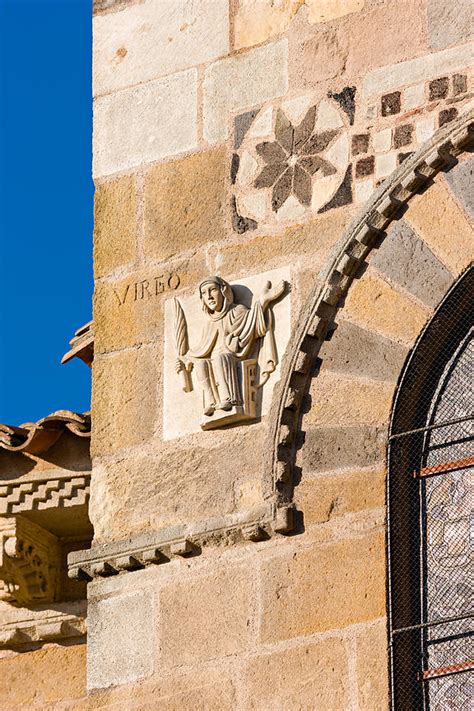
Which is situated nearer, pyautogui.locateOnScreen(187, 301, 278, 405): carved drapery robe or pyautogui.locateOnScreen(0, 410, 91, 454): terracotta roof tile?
pyautogui.locateOnScreen(187, 301, 278, 405): carved drapery robe

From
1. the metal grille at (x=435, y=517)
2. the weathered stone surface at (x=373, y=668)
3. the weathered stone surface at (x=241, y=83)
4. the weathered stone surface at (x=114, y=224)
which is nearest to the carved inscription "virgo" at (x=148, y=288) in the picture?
the weathered stone surface at (x=114, y=224)

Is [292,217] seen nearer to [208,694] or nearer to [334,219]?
[334,219]

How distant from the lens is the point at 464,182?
7.70m

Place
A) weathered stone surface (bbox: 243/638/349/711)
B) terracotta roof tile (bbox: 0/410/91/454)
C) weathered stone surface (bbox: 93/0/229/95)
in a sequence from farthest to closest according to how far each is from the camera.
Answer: terracotta roof tile (bbox: 0/410/91/454) → weathered stone surface (bbox: 93/0/229/95) → weathered stone surface (bbox: 243/638/349/711)

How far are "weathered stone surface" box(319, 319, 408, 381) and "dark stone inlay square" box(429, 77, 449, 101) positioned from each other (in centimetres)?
90

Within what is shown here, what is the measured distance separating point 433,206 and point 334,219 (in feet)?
1.30

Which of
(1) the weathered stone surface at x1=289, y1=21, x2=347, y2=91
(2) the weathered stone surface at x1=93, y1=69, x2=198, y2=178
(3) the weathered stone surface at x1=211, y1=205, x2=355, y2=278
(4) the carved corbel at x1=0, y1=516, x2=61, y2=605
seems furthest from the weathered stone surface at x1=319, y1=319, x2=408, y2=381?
(4) the carved corbel at x1=0, y1=516, x2=61, y2=605

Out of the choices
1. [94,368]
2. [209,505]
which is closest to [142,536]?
[209,505]

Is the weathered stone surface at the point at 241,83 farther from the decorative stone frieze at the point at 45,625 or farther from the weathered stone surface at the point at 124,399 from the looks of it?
the decorative stone frieze at the point at 45,625

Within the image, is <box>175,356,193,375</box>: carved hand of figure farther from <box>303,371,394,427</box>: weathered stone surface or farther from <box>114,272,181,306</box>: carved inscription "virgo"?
<box>303,371,394,427</box>: weathered stone surface

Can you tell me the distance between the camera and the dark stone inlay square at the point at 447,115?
25.6 ft

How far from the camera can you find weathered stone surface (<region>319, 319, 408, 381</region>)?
7.61 metres

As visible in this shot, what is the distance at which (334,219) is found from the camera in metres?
7.93

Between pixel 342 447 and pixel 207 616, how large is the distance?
2.51 feet
